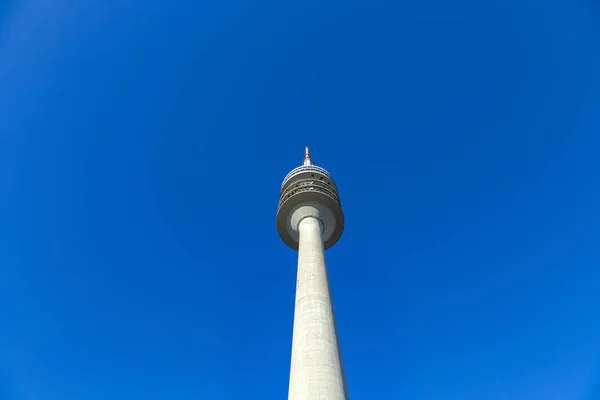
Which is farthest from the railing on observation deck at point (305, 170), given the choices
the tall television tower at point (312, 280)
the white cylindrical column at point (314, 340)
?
the white cylindrical column at point (314, 340)

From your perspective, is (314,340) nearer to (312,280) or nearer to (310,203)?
(312,280)

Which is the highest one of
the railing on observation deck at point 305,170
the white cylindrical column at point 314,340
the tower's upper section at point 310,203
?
the railing on observation deck at point 305,170

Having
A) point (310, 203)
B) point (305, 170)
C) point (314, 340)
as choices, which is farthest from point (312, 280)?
point (305, 170)

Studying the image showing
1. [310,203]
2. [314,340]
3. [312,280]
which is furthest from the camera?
[310,203]

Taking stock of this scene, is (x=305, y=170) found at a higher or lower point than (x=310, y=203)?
higher

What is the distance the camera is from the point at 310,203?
38.6 metres

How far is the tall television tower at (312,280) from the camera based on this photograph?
2328 centimetres

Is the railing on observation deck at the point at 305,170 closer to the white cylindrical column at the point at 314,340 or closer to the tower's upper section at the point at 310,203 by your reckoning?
the tower's upper section at the point at 310,203

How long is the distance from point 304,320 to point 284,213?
46.9 feet

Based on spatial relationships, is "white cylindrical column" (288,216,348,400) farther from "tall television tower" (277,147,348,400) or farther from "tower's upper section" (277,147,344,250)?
"tower's upper section" (277,147,344,250)

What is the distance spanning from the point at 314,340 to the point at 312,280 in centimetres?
509

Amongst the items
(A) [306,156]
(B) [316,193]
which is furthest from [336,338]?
(A) [306,156]

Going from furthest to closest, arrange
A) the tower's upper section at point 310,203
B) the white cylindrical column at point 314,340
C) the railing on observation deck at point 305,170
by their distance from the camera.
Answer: the railing on observation deck at point 305,170 < the tower's upper section at point 310,203 < the white cylindrical column at point 314,340

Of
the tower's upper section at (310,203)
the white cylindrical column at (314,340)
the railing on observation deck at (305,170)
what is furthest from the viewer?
the railing on observation deck at (305,170)
